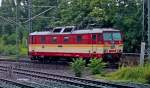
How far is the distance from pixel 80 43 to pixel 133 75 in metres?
10.8

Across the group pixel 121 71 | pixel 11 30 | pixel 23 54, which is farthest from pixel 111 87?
pixel 11 30

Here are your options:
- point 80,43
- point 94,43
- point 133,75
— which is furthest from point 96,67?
point 80,43

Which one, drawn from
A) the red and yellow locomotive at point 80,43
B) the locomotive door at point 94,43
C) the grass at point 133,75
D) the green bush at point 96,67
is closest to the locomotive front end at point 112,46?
the red and yellow locomotive at point 80,43

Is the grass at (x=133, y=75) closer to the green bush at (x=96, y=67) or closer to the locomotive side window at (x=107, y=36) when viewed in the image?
the green bush at (x=96, y=67)

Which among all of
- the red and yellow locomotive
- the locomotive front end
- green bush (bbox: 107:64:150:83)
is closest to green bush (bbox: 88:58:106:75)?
green bush (bbox: 107:64:150:83)

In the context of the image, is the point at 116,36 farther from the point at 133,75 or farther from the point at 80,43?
the point at 133,75

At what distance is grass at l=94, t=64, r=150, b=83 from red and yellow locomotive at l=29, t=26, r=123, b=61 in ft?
22.6

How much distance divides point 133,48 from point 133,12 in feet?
10.8

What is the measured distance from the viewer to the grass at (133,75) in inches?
852

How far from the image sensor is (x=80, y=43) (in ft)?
110

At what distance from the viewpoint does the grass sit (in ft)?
71.0

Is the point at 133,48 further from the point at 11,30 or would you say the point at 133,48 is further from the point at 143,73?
the point at 11,30

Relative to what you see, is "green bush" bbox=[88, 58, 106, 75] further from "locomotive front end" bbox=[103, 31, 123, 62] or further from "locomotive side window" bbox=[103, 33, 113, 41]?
"locomotive side window" bbox=[103, 33, 113, 41]

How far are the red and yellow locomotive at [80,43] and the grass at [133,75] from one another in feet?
22.6
